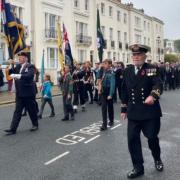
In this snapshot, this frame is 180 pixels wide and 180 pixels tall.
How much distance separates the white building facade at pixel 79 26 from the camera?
32875 millimetres

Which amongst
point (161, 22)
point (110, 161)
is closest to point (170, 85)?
point (110, 161)

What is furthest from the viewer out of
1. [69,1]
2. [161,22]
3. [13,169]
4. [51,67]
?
[161,22]

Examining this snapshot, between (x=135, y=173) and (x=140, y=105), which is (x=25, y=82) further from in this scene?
(x=135, y=173)

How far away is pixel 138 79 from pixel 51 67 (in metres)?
30.6

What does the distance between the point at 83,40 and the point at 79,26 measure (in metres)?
1.50

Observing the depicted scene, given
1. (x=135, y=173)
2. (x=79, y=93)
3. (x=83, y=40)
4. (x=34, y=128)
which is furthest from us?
(x=83, y=40)

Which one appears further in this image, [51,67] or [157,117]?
[51,67]

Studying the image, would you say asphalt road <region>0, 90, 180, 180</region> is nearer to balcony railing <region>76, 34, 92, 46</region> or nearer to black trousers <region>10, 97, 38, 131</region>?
black trousers <region>10, 97, 38, 131</region>

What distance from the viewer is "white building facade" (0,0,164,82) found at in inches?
1294

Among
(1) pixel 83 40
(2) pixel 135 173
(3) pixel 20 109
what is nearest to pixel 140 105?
(2) pixel 135 173

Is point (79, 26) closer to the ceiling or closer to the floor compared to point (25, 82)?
closer to the ceiling

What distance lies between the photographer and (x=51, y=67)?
118 ft

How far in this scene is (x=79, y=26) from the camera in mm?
40969

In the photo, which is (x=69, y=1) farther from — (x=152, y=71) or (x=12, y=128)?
(x=152, y=71)
